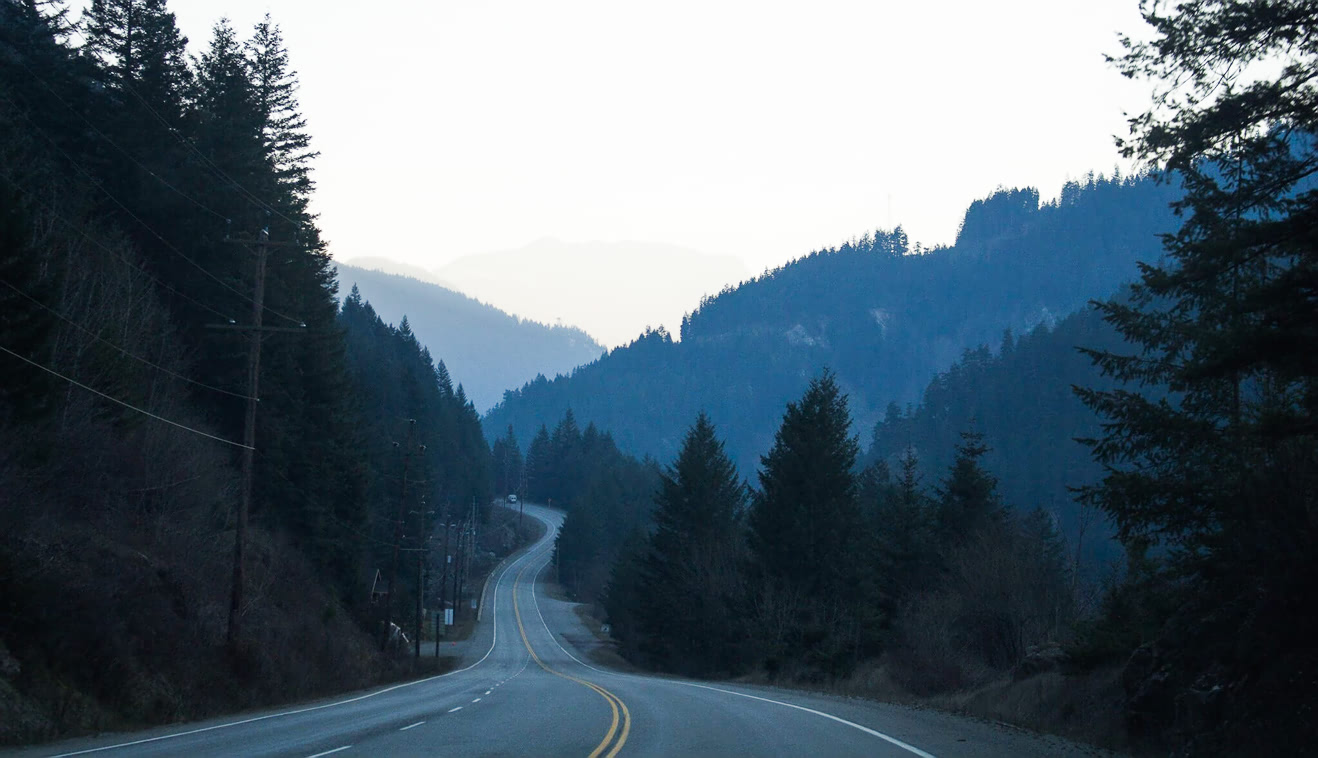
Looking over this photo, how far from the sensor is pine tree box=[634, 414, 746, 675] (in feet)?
163

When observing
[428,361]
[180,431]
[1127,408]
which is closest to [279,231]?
[180,431]

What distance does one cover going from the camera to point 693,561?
5172 cm

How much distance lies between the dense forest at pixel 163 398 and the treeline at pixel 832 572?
1619 cm

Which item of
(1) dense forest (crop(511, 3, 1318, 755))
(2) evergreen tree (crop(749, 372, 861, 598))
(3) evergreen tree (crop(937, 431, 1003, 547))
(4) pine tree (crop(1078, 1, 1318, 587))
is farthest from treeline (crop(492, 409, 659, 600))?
(4) pine tree (crop(1078, 1, 1318, 587))

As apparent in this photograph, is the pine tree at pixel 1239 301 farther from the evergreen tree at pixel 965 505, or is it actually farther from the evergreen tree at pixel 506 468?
the evergreen tree at pixel 506 468

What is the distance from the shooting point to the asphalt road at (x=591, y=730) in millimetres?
12797

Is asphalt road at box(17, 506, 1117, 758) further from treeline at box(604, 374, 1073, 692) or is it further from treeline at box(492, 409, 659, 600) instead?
treeline at box(492, 409, 659, 600)

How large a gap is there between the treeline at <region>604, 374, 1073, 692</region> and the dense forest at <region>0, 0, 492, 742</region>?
1619 centimetres

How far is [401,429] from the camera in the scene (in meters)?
89.6

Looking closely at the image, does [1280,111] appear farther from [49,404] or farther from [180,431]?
[180,431]

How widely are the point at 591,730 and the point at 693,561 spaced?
121 feet

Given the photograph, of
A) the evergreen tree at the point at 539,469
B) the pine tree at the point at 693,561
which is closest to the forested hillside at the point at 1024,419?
the evergreen tree at the point at 539,469

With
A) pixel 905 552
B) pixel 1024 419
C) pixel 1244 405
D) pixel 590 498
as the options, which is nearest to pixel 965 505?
pixel 905 552

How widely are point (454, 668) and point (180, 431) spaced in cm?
2951
